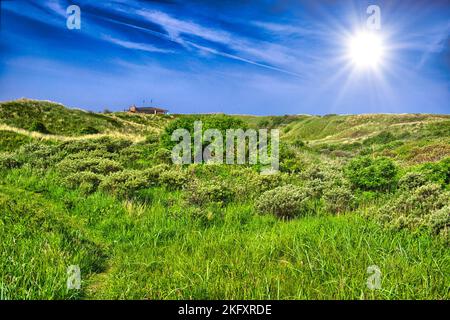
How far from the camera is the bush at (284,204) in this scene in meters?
8.16

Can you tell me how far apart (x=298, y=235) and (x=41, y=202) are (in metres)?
5.80

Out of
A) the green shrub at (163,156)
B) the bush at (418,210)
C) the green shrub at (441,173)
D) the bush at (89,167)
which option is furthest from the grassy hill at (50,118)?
the bush at (418,210)

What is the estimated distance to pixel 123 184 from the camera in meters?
10.0

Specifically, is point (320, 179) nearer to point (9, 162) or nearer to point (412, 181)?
point (412, 181)

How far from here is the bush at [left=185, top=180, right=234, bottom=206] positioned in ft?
29.7

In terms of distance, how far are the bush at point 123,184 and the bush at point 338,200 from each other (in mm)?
4566

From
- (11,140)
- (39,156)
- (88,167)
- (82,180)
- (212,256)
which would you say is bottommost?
(212,256)

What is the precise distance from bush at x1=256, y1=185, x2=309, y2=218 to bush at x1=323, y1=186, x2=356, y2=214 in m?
0.50

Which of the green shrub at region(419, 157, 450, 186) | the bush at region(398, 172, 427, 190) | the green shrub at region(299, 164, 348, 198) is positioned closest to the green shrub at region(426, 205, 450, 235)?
the bush at region(398, 172, 427, 190)

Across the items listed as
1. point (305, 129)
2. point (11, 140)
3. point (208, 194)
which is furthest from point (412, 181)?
point (305, 129)

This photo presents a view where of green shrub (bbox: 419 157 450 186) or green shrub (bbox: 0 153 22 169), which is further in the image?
green shrub (bbox: 0 153 22 169)

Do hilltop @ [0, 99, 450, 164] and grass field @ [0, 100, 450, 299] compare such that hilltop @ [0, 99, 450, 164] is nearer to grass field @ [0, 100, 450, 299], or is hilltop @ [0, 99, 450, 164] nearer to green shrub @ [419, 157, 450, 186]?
green shrub @ [419, 157, 450, 186]

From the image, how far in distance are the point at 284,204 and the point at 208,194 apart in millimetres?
2034
